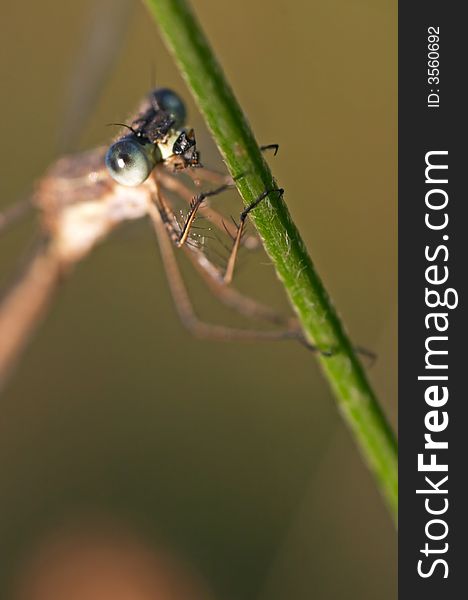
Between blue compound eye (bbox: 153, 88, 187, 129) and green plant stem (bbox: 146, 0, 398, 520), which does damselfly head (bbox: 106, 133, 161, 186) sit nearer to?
blue compound eye (bbox: 153, 88, 187, 129)

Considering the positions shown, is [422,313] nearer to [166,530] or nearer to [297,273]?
[297,273]

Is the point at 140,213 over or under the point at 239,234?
over

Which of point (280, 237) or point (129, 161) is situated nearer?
point (280, 237)

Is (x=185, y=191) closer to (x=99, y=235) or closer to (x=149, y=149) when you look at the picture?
(x=149, y=149)

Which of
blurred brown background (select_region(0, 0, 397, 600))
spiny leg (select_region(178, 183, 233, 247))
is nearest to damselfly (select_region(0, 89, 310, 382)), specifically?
spiny leg (select_region(178, 183, 233, 247))

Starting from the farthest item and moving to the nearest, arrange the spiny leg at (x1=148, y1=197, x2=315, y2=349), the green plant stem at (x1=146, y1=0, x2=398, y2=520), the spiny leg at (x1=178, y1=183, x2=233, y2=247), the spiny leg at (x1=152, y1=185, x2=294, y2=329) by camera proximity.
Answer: the spiny leg at (x1=148, y1=197, x2=315, y2=349), the spiny leg at (x1=152, y1=185, x2=294, y2=329), the spiny leg at (x1=178, y1=183, x2=233, y2=247), the green plant stem at (x1=146, y1=0, x2=398, y2=520)

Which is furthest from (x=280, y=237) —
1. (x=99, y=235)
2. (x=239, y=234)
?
(x=99, y=235)

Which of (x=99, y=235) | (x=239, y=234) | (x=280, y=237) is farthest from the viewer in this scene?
(x=99, y=235)

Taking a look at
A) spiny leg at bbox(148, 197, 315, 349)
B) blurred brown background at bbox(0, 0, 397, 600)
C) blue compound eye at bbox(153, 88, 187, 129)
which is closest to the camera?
blue compound eye at bbox(153, 88, 187, 129)
